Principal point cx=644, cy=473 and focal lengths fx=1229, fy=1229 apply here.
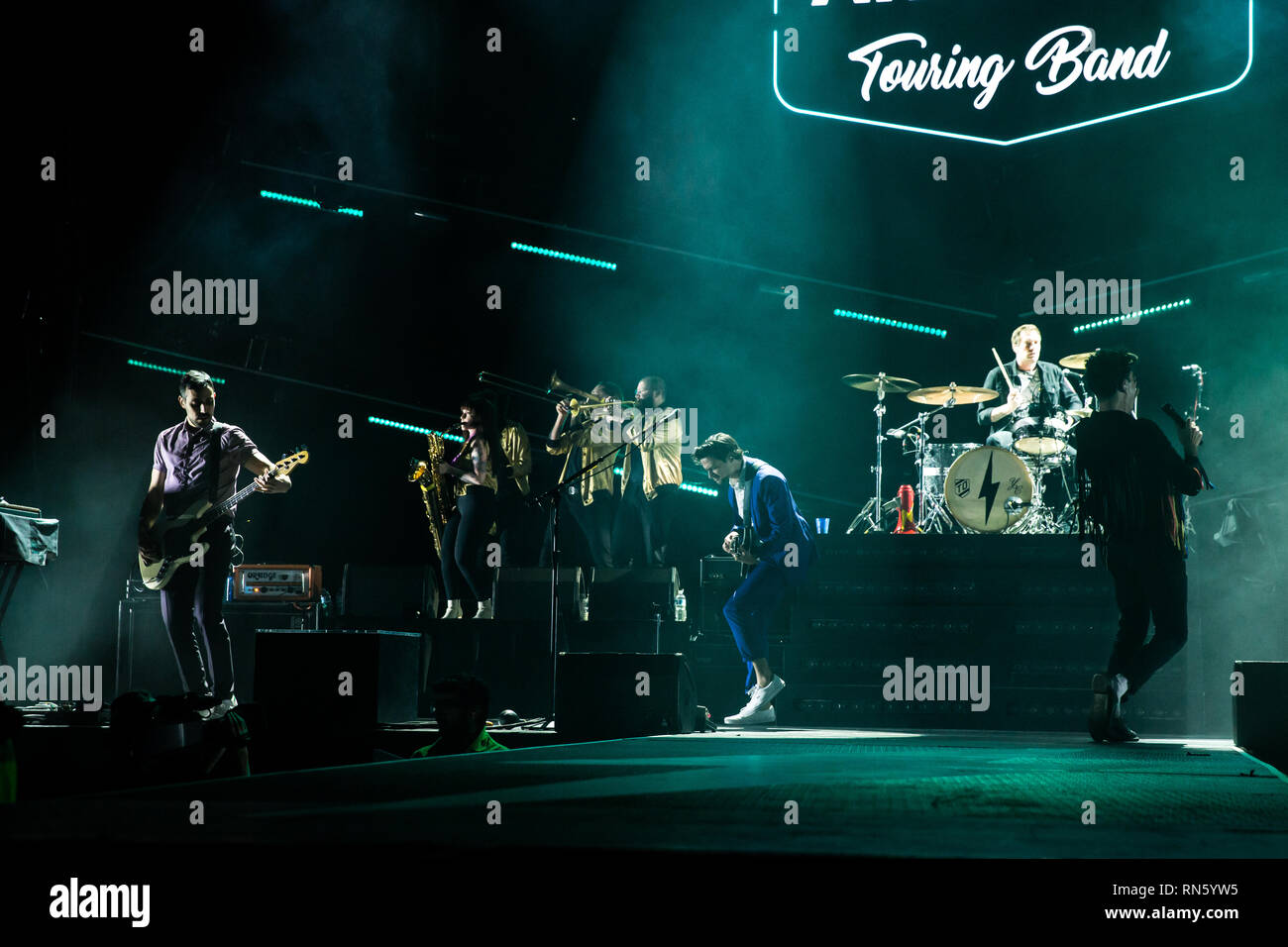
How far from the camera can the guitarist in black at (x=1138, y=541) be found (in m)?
5.39

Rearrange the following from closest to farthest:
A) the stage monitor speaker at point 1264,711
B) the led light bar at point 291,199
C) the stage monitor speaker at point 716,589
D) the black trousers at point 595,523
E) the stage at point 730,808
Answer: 1. the stage at point 730,808
2. the stage monitor speaker at point 1264,711
3. the stage monitor speaker at point 716,589
4. the black trousers at point 595,523
5. the led light bar at point 291,199

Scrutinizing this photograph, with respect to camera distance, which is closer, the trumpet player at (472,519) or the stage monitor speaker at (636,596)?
the stage monitor speaker at (636,596)

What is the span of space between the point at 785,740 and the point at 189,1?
698 centimetres

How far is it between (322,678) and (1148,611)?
4.02 metres

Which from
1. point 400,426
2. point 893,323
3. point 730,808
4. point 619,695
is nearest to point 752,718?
point 619,695

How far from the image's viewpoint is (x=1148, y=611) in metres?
5.50

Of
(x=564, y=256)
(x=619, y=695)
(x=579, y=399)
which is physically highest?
(x=564, y=256)

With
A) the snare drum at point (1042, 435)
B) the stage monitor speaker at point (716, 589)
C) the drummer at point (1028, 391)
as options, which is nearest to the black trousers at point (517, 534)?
the stage monitor speaker at point (716, 589)

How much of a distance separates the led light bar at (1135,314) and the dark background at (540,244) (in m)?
0.08

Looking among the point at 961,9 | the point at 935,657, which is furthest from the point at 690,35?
the point at 935,657

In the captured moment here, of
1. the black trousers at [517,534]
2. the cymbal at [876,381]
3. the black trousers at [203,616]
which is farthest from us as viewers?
the black trousers at [517,534]

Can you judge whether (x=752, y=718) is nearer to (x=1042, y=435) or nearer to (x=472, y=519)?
(x=472, y=519)

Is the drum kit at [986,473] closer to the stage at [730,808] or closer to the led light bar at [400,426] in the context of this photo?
the led light bar at [400,426]

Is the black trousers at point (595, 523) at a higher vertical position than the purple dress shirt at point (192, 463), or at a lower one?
lower
